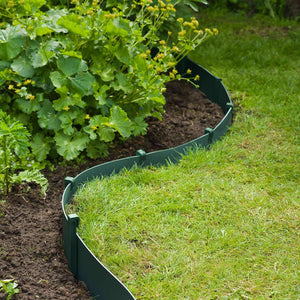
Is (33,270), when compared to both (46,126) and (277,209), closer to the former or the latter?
(46,126)

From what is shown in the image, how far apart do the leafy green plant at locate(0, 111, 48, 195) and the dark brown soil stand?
0.10 metres

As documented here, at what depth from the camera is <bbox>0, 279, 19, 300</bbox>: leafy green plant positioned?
248cm

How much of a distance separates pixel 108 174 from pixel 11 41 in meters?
1.19

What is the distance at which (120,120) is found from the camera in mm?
3730

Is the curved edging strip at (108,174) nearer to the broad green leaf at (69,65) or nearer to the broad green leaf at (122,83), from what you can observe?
the broad green leaf at (122,83)

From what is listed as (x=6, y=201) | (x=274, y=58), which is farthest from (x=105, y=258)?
(x=274, y=58)

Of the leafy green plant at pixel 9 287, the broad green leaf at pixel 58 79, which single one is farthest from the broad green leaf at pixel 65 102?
the leafy green plant at pixel 9 287

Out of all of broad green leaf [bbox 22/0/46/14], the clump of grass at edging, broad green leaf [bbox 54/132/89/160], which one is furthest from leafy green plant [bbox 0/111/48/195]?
broad green leaf [bbox 22/0/46/14]

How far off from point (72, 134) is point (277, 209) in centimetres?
159

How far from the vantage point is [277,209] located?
3.51 m

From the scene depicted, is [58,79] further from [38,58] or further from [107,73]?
[107,73]

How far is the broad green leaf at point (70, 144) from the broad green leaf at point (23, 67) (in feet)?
1.61

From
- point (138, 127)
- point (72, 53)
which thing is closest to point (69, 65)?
point (72, 53)

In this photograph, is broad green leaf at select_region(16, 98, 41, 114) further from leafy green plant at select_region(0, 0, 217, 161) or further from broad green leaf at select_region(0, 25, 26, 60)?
broad green leaf at select_region(0, 25, 26, 60)
